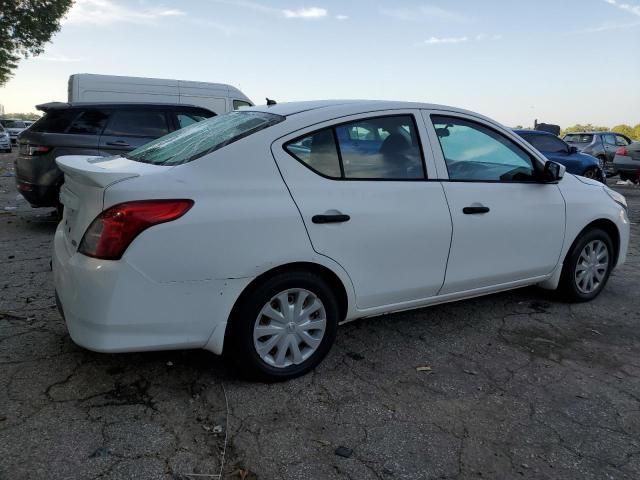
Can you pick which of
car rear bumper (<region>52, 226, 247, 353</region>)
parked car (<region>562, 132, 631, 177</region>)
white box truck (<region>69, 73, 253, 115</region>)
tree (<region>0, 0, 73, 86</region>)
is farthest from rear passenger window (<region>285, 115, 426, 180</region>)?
tree (<region>0, 0, 73, 86</region>)

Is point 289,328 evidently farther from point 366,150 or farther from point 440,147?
point 440,147

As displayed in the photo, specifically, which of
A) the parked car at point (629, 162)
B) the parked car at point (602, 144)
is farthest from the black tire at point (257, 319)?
the parked car at point (602, 144)

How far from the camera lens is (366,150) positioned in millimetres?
3150

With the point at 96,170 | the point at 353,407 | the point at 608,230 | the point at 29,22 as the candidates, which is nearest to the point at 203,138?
the point at 96,170

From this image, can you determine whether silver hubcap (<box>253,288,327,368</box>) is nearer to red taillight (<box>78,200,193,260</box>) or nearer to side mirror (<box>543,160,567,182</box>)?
red taillight (<box>78,200,193,260</box>)

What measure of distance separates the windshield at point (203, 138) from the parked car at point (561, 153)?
8765mm

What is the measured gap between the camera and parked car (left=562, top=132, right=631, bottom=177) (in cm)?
1717

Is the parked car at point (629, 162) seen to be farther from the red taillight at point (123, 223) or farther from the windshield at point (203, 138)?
the red taillight at point (123, 223)

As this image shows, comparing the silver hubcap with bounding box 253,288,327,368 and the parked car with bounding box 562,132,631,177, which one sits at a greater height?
the parked car with bounding box 562,132,631,177

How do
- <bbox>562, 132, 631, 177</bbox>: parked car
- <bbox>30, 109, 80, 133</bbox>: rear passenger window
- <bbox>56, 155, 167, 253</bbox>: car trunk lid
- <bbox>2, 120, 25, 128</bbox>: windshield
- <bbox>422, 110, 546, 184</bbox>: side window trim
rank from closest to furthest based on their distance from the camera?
<bbox>56, 155, 167, 253</bbox>: car trunk lid < <bbox>422, 110, 546, 184</bbox>: side window trim < <bbox>30, 109, 80, 133</bbox>: rear passenger window < <bbox>562, 132, 631, 177</bbox>: parked car < <bbox>2, 120, 25, 128</bbox>: windshield

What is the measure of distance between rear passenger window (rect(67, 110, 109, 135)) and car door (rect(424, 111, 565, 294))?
4948 millimetres

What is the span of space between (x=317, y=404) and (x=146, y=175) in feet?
4.75

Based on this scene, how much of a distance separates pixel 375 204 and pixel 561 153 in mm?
9748

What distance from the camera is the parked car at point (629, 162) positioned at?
1432cm
